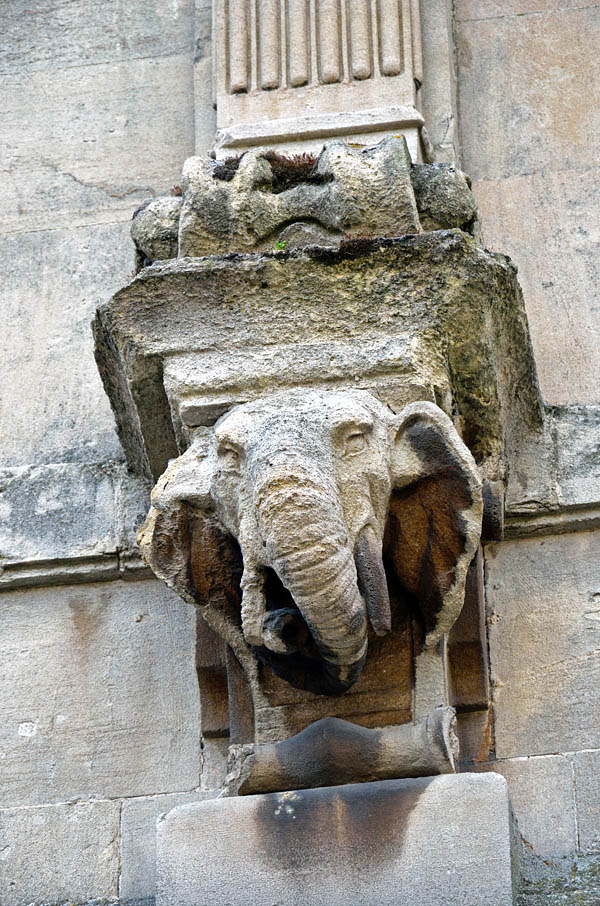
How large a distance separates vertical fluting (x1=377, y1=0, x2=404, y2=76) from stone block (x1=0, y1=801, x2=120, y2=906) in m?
2.26

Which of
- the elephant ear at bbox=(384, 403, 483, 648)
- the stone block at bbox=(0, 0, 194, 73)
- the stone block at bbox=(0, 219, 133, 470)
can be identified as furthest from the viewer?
the stone block at bbox=(0, 0, 194, 73)

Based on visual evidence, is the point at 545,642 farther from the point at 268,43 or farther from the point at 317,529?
the point at 268,43

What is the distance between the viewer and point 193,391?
386cm

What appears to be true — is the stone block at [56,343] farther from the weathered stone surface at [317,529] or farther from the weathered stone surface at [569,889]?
the weathered stone surface at [569,889]

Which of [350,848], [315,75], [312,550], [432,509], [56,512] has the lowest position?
[350,848]

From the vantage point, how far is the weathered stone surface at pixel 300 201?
4.01 metres

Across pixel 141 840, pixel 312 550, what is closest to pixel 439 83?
pixel 312 550

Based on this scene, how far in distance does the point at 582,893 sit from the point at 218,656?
1.13m

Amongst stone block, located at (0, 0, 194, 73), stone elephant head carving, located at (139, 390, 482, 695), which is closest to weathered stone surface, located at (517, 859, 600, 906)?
stone elephant head carving, located at (139, 390, 482, 695)

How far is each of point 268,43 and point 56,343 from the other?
1102mm

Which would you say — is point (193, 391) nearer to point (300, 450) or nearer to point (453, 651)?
point (300, 450)

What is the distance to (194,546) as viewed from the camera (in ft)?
12.2

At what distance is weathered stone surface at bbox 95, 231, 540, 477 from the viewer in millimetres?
3869

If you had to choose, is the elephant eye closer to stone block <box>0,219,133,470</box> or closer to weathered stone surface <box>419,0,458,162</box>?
stone block <box>0,219,133,470</box>
